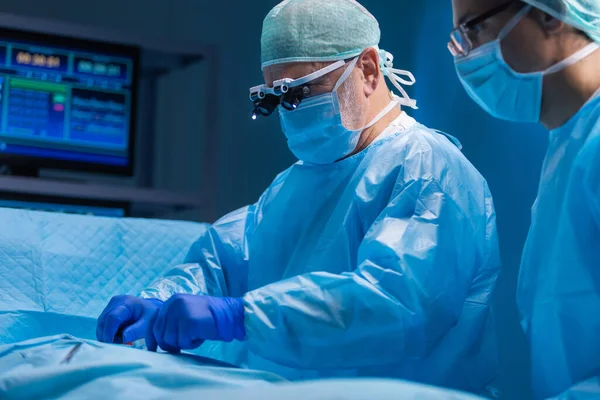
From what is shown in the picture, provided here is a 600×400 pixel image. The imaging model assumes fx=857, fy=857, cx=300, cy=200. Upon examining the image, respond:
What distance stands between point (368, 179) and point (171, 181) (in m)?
1.85

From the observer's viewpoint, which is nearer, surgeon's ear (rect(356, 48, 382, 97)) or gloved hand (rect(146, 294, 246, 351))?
gloved hand (rect(146, 294, 246, 351))

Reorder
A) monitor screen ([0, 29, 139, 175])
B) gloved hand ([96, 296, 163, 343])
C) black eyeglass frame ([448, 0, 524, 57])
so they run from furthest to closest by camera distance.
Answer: monitor screen ([0, 29, 139, 175]), gloved hand ([96, 296, 163, 343]), black eyeglass frame ([448, 0, 524, 57])

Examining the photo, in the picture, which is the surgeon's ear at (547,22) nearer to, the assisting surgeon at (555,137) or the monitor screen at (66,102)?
the assisting surgeon at (555,137)

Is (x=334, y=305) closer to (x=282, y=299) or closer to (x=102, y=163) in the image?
(x=282, y=299)

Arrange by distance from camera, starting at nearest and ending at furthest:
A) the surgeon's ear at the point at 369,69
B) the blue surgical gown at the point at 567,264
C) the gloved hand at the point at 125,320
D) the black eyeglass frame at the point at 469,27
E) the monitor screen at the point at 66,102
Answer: the blue surgical gown at the point at 567,264 → the black eyeglass frame at the point at 469,27 → the gloved hand at the point at 125,320 → the surgeon's ear at the point at 369,69 → the monitor screen at the point at 66,102

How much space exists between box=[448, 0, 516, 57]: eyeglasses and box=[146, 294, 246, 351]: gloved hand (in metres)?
0.55

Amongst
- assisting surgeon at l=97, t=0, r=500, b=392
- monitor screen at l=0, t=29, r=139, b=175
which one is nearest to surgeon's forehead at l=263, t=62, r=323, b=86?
assisting surgeon at l=97, t=0, r=500, b=392

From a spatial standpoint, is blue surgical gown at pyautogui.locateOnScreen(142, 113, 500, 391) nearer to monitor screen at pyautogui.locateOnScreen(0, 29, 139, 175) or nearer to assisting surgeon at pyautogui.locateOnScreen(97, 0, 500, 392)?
assisting surgeon at pyautogui.locateOnScreen(97, 0, 500, 392)

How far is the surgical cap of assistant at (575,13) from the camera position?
1283 mm

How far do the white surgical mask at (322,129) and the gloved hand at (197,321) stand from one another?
0.44m

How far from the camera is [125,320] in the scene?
64.9 inches

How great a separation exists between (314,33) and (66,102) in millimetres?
1501

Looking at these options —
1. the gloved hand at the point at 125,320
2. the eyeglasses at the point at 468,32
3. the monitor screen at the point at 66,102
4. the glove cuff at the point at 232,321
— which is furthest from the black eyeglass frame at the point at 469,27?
the monitor screen at the point at 66,102

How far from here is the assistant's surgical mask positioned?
1.31 meters
